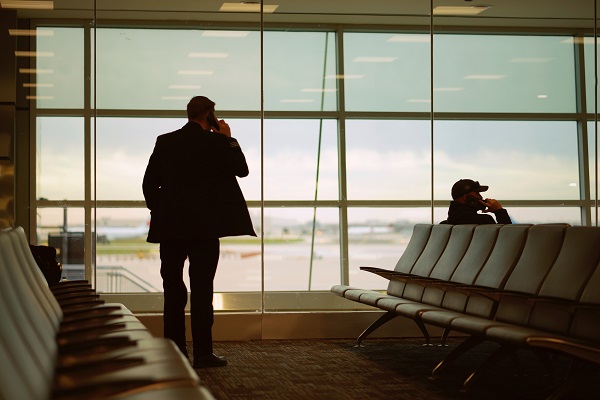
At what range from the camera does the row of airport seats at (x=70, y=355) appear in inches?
74.6

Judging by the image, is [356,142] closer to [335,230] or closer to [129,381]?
[335,230]

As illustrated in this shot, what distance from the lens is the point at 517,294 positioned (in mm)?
3922

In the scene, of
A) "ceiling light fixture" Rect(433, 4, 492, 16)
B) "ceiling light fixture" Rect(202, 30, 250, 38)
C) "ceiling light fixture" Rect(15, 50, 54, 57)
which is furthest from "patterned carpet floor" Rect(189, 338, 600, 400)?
"ceiling light fixture" Rect(433, 4, 492, 16)

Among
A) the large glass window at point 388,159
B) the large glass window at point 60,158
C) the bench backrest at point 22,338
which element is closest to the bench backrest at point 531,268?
the bench backrest at point 22,338

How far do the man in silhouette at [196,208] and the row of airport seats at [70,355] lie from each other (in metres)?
1.49

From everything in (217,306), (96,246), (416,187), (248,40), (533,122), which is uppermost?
(248,40)

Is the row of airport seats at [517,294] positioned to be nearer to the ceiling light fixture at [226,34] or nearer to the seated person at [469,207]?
the seated person at [469,207]

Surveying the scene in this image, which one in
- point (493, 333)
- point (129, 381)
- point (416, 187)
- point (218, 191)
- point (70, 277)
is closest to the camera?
point (129, 381)

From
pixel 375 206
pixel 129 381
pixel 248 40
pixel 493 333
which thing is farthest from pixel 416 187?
pixel 129 381

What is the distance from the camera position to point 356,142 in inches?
275

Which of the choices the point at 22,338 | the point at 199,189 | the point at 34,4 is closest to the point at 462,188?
the point at 199,189

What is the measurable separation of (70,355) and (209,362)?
244 centimetres

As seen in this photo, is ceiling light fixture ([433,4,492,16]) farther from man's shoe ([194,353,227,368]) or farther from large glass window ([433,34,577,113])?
man's shoe ([194,353,227,368])

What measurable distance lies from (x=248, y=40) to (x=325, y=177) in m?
1.31
